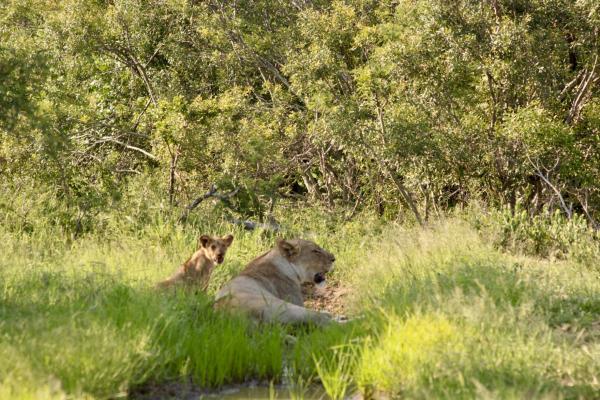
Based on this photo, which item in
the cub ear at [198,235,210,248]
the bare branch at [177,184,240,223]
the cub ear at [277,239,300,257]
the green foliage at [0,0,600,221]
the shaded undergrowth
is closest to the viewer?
the shaded undergrowth

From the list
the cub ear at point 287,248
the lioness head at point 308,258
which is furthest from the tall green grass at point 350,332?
the cub ear at point 287,248

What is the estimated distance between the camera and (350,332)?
758cm

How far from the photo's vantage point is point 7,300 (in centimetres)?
756

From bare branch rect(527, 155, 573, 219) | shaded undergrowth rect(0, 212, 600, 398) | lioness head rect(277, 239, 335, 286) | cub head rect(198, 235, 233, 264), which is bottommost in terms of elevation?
shaded undergrowth rect(0, 212, 600, 398)

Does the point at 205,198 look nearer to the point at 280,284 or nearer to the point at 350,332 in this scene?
the point at 280,284

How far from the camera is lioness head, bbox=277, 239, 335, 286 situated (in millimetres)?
9688

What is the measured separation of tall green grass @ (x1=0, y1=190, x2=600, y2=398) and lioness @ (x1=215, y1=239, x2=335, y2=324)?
0.19 meters

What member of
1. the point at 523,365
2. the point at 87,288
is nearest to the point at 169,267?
the point at 87,288

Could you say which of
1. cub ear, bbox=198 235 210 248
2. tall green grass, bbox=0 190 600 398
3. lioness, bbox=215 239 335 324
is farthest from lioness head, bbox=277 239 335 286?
cub ear, bbox=198 235 210 248

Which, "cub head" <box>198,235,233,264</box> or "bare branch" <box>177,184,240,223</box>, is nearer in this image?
"cub head" <box>198,235,233,264</box>

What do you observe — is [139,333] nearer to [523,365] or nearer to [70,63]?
[523,365]

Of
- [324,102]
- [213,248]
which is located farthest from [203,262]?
[324,102]

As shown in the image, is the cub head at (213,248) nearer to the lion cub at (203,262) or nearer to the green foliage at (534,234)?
the lion cub at (203,262)

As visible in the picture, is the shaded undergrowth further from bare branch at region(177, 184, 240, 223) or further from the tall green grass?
bare branch at region(177, 184, 240, 223)
